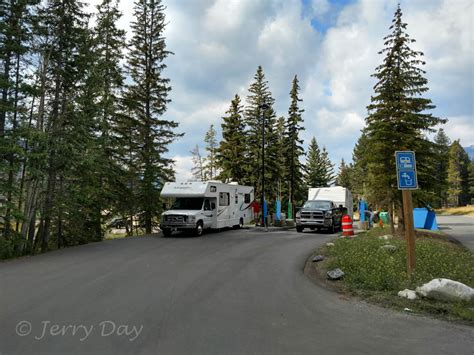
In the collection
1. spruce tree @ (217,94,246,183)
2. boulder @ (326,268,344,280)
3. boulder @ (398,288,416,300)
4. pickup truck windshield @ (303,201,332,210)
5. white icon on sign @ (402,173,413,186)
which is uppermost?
spruce tree @ (217,94,246,183)

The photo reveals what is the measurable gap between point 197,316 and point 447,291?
4575 millimetres

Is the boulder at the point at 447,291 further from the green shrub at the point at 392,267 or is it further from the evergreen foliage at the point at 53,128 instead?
the evergreen foliage at the point at 53,128

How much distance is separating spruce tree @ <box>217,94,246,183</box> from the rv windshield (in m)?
20.6

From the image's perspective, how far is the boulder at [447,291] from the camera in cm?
598

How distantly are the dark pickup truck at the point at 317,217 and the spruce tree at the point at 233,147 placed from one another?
730 inches

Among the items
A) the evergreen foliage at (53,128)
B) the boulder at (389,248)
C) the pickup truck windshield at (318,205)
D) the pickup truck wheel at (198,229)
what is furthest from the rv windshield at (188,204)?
the boulder at (389,248)

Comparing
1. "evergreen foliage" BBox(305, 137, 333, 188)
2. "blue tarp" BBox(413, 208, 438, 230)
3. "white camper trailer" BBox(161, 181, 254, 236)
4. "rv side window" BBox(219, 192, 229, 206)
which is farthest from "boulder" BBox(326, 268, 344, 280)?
"evergreen foliage" BBox(305, 137, 333, 188)

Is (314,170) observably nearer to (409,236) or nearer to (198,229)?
(198,229)

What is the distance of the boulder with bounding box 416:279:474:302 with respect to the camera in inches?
236

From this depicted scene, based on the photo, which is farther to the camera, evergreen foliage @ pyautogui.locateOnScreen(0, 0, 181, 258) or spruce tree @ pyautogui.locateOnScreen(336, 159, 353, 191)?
spruce tree @ pyautogui.locateOnScreen(336, 159, 353, 191)

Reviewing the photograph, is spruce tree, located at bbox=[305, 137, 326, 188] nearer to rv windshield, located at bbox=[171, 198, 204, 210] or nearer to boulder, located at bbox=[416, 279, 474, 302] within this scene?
rv windshield, located at bbox=[171, 198, 204, 210]

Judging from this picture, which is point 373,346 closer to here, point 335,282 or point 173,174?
point 335,282

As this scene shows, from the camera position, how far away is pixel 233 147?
39.9 meters

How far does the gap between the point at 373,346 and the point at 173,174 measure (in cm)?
2218
